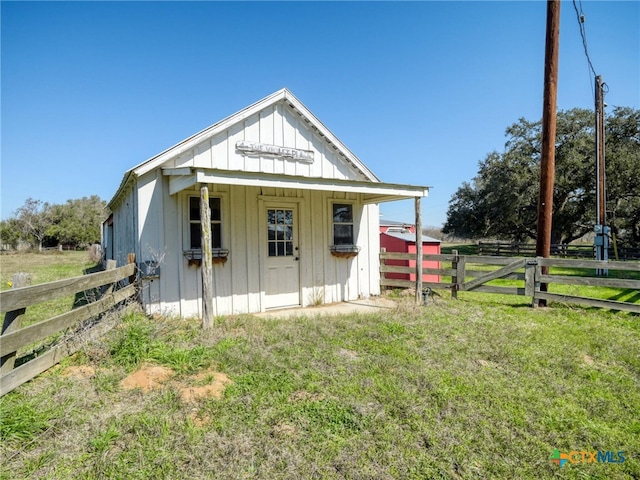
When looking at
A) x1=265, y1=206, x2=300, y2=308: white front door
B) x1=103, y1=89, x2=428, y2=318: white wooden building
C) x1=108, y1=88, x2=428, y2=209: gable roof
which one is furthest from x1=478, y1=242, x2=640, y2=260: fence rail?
x1=265, y1=206, x2=300, y2=308: white front door

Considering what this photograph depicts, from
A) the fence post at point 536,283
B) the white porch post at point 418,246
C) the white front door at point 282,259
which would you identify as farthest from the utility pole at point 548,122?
the white front door at point 282,259

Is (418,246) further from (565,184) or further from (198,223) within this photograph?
(565,184)

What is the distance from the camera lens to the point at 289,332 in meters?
5.57

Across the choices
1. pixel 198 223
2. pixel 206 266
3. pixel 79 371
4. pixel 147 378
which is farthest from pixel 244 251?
pixel 79 371

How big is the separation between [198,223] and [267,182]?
165cm

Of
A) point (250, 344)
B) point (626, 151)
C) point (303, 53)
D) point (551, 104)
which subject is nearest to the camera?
point (250, 344)

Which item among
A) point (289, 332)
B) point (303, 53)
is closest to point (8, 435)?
point (289, 332)

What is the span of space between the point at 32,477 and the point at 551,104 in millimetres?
9950

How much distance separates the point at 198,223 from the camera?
21.7 ft

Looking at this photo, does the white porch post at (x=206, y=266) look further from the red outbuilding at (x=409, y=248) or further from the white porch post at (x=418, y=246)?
the red outbuilding at (x=409, y=248)

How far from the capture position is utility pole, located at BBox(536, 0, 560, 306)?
737 centimetres

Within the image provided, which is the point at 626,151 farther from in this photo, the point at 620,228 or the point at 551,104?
the point at 551,104

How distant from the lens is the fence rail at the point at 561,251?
1791cm

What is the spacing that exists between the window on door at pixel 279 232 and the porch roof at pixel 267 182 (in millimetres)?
1292
